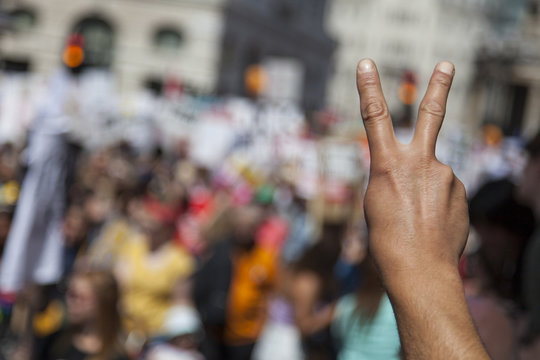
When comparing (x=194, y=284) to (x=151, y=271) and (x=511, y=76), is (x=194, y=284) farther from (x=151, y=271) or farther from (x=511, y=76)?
(x=511, y=76)

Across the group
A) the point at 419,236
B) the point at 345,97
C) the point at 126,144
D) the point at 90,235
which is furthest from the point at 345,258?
the point at 345,97

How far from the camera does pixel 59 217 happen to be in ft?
20.4

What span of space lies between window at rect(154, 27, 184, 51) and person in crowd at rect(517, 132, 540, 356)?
2935 centimetres

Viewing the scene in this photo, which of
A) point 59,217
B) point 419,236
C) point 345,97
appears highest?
point 419,236

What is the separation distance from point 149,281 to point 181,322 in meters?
0.45

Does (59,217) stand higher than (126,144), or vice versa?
(59,217)

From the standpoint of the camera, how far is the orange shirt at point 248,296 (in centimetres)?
617

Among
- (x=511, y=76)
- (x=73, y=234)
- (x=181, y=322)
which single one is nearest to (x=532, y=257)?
(x=181, y=322)

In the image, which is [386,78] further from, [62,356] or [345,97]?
A: [62,356]

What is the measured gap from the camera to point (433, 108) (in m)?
1.53

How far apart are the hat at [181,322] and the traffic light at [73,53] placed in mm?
1927

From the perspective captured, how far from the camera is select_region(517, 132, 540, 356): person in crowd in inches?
102

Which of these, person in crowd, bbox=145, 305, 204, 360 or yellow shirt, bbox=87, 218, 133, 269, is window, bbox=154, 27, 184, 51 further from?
person in crowd, bbox=145, 305, 204, 360

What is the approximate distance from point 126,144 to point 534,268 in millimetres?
12523
